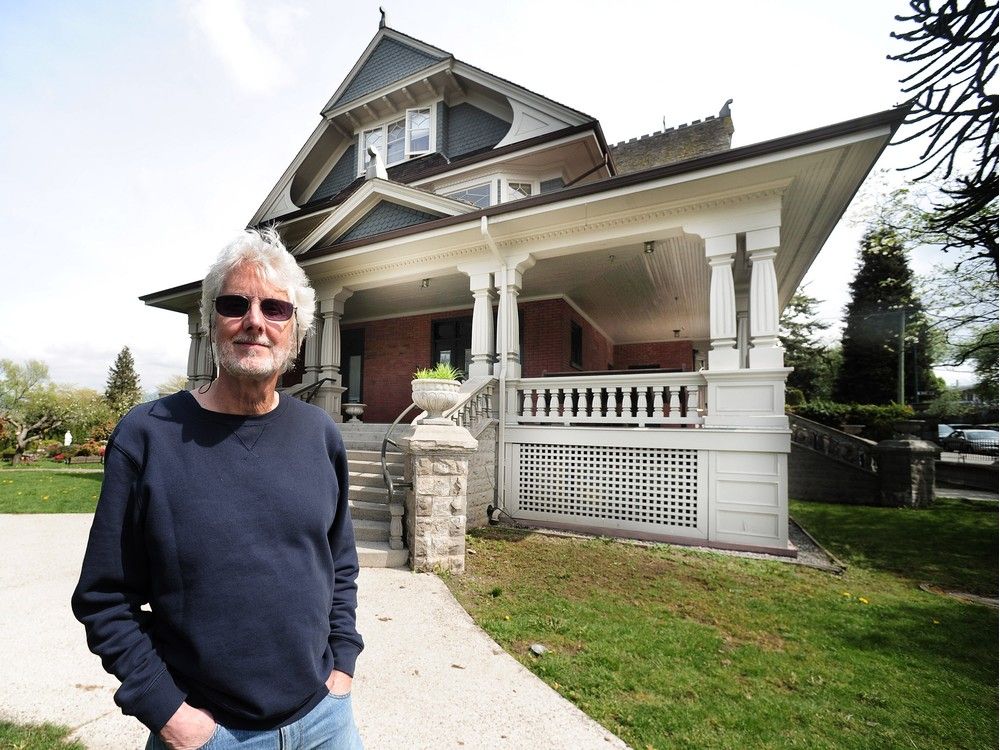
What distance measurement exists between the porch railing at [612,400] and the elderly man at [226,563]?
5921mm

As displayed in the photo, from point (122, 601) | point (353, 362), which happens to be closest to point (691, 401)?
point (122, 601)

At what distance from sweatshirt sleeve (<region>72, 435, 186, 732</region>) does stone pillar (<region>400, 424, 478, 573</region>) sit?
3665 millimetres

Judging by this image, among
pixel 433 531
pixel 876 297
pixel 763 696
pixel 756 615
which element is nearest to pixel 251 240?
pixel 763 696

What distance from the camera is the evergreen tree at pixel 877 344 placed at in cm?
3044

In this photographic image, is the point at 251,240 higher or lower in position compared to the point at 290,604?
higher

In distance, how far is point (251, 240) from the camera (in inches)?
56.1

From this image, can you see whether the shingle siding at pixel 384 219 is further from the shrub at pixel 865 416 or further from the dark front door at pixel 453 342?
the shrub at pixel 865 416

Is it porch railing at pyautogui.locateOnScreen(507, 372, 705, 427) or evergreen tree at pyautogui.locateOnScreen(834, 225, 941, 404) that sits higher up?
evergreen tree at pyautogui.locateOnScreen(834, 225, 941, 404)

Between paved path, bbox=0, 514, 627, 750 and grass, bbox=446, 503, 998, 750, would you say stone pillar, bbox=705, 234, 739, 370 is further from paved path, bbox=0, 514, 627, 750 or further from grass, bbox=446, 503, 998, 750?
paved path, bbox=0, 514, 627, 750

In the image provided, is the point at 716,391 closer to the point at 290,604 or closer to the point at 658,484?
the point at 658,484

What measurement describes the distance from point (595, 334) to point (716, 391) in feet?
23.2

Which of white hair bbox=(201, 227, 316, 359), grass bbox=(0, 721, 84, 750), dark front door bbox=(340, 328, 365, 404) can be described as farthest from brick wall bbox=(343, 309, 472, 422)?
white hair bbox=(201, 227, 316, 359)

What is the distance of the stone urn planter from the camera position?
5.33 m

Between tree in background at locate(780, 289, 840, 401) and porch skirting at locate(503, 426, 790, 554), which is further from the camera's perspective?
tree in background at locate(780, 289, 840, 401)
